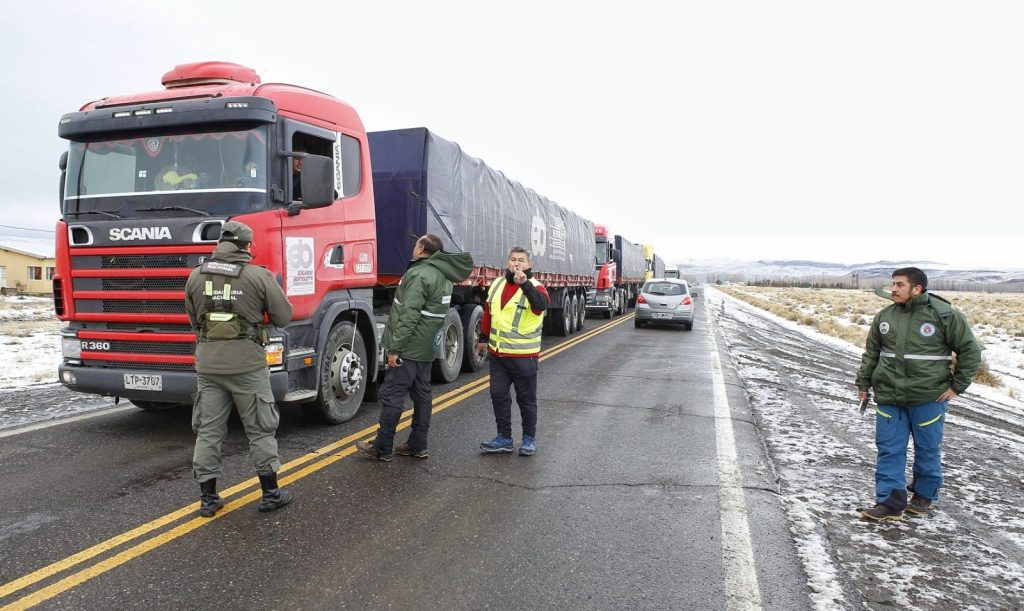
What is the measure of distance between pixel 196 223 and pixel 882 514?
555cm

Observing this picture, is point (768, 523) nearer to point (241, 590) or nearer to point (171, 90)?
point (241, 590)

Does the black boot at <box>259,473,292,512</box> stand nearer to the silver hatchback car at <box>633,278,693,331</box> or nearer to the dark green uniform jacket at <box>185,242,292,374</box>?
the dark green uniform jacket at <box>185,242,292,374</box>

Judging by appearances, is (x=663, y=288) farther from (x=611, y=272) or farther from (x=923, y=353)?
(x=923, y=353)

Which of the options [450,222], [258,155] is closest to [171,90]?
[258,155]

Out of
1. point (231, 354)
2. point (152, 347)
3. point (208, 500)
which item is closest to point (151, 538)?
point (208, 500)

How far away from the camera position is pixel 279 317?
4.20 m

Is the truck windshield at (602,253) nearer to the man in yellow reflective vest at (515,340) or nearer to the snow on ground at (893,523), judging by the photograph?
the snow on ground at (893,523)

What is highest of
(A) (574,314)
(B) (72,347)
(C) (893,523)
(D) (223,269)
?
(D) (223,269)

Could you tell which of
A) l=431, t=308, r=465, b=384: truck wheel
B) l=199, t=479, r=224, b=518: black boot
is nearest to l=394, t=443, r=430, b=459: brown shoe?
l=199, t=479, r=224, b=518: black boot

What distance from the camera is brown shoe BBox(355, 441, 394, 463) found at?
5.22 metres

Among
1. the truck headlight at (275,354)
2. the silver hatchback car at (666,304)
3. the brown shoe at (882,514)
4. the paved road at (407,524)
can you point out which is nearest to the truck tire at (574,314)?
the silver hatchback car at (666,304)

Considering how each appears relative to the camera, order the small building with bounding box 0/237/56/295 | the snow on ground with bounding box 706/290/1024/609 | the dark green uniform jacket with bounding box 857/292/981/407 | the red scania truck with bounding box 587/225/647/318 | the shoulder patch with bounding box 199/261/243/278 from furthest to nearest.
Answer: the small building with bounding box 0/237/56/295, the red scania truck with bounding box 587/225/647/318, the dark green uniform jacket with bounding box 857/292/981/407, the shoulder patch with bounding box 199/261/243/278, the snow on ground with bounding box 706/290/1024/609

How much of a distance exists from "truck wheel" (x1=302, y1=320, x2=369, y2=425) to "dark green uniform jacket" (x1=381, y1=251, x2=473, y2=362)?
1.22 metres

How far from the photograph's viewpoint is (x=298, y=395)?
563 centimetres
